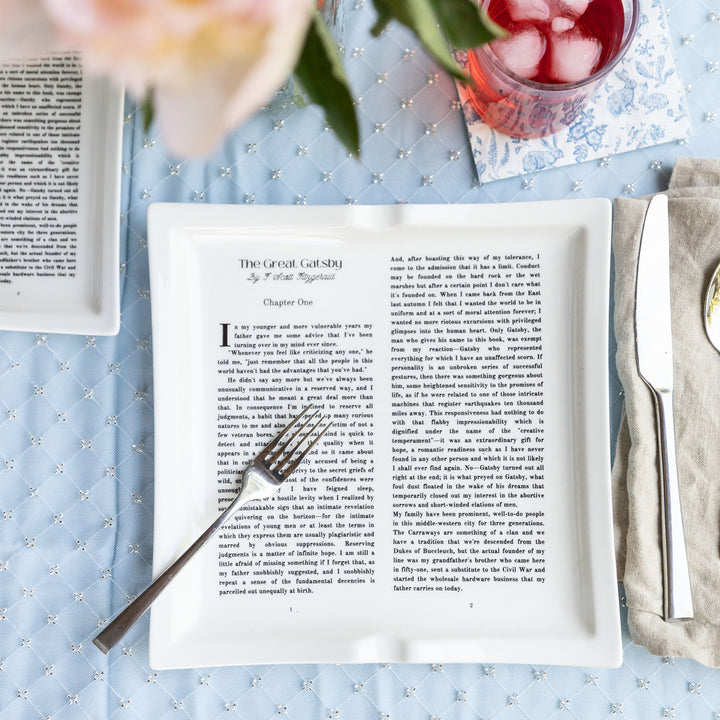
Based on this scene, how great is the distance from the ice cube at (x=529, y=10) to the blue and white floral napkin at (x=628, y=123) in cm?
8

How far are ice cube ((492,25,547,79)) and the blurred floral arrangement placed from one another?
1.11 feet

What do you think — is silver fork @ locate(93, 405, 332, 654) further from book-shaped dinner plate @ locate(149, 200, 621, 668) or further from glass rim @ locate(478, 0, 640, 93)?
glass rim @ locate(478, 0, 640, 93)

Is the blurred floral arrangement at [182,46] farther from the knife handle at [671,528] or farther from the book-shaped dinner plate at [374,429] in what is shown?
the knife handle at [671,528]

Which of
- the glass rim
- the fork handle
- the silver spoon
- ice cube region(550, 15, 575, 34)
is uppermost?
ice cube region(550, 15, 575, 34)

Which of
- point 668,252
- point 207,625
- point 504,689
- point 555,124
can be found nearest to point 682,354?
point 668,252

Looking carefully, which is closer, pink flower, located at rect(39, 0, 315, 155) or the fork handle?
→ pink flower, located at rect(39, 0, 315, 155)

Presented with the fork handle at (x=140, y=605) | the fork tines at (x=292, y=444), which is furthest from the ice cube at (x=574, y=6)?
the fork handle at (x=140, y=605)

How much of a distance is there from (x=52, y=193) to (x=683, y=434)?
0.55 m

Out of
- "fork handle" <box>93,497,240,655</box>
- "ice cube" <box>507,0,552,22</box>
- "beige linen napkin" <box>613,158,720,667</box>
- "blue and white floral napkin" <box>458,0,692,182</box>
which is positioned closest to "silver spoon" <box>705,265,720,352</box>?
"beige linen napkin" <box>613,158,720,667</box>

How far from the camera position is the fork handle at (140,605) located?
49 centimetres

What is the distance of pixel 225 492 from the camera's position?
0.52m

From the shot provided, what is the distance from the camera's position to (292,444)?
517 mm

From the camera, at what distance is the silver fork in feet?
1.61

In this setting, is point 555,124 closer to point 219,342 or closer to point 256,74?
point 219,342
